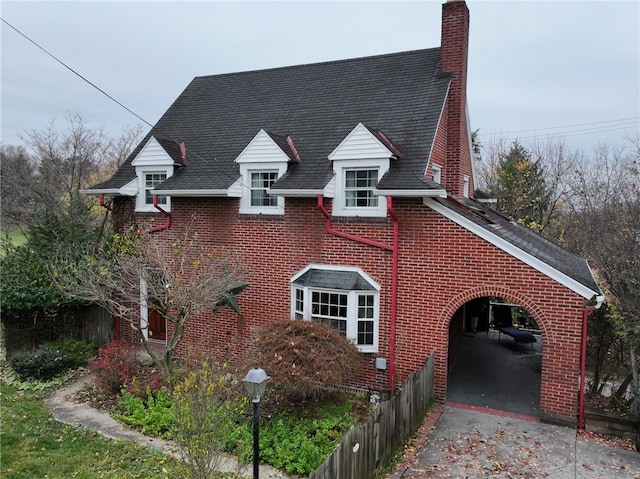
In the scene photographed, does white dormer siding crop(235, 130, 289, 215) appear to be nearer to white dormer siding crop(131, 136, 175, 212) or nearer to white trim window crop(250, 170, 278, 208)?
white trim window crop(250, 170, 278, 208)

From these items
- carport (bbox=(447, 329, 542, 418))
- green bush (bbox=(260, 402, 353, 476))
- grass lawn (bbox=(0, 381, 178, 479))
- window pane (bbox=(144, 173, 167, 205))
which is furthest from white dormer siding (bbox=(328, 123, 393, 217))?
grass lawn (bbox=(0, 381, 178, 479))

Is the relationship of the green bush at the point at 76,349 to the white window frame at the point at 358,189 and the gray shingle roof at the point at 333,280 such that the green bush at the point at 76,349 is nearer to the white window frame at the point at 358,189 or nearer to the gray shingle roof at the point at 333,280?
the gray shingle roof at the point at 333,280

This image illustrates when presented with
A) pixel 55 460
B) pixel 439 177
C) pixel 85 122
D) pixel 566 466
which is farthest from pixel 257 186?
pixel 85 122

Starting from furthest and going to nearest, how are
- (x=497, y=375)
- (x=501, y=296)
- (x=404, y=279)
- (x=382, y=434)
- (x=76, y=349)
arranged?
(x=76, y=349), (x=497, y=375), (x=404, y=279), (x=501, y=296), (x=382, y=434)

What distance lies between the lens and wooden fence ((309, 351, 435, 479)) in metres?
6.06

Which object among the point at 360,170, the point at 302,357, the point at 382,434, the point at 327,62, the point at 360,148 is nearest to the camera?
the point at 382,434

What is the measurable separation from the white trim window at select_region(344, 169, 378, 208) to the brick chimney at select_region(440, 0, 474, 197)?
3100mm

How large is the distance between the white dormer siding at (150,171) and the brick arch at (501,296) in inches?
349

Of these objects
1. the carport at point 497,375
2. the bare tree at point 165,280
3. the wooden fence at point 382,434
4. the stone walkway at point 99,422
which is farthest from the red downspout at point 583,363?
the bare tree at point 165,280

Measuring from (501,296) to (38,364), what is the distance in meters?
12.1

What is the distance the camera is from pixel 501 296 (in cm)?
1001

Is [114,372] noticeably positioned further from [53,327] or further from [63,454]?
[53,327]

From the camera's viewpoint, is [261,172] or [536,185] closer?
[261,172]

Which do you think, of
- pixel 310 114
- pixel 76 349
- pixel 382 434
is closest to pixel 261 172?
pixel 310 114
